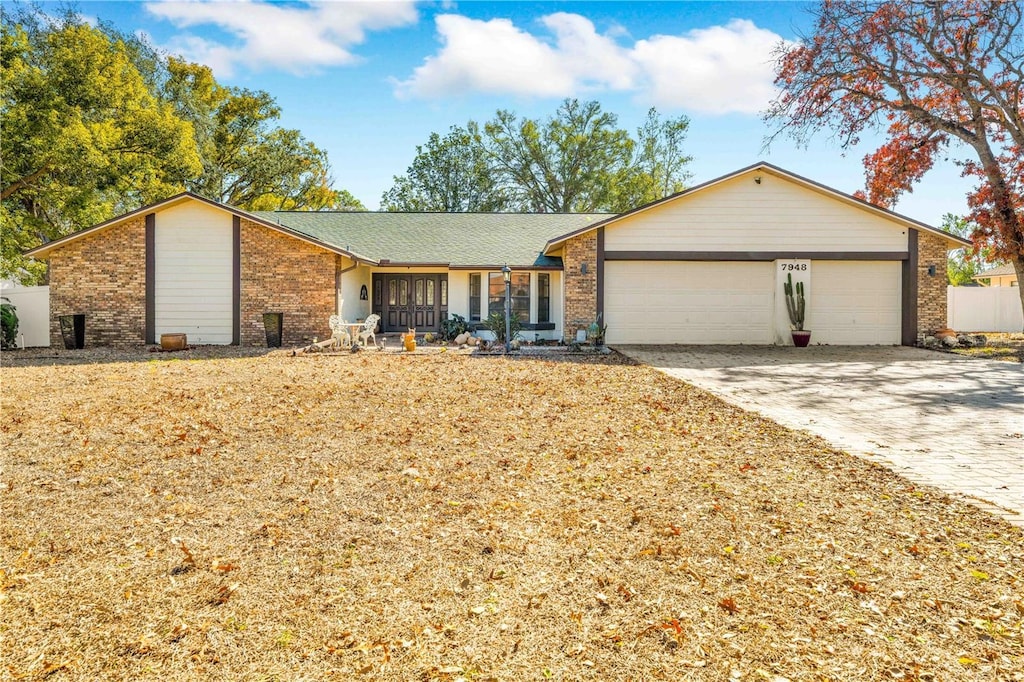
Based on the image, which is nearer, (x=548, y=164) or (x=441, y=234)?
(x=441, y=234)

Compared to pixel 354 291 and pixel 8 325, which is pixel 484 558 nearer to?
pixel 354 291

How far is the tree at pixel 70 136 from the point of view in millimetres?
19297

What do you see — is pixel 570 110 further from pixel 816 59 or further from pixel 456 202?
pixel 816 59

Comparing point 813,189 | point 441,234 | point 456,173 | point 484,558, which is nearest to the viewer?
point 484,558

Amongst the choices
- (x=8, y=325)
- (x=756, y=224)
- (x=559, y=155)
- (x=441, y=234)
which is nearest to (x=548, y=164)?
(x=559, y=155)

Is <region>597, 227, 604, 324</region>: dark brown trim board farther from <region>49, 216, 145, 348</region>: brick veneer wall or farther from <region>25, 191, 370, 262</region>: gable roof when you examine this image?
<region>49, 216, 145, 348</region>: brick veneer wall

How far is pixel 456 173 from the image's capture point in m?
38.1

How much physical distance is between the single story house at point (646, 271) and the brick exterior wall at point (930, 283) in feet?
0.09

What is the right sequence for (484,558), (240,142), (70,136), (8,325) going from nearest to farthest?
(484,558)
(8,325)
(70,136)
(240,142)

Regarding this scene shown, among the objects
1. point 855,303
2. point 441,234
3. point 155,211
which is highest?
point 441,234

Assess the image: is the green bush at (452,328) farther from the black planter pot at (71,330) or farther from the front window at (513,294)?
the black planter pot at (71,330)

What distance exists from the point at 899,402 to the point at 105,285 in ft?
59.7

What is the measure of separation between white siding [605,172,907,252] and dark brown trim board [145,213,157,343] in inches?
481

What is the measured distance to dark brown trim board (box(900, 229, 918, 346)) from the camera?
15664 millimetres
